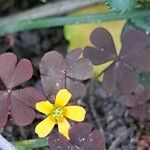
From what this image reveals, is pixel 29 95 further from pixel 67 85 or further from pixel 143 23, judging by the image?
pixel 143 23

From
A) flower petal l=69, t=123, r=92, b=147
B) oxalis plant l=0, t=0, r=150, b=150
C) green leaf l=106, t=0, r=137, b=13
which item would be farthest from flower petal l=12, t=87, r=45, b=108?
green leaf l=106, t=0, r=137, b=13

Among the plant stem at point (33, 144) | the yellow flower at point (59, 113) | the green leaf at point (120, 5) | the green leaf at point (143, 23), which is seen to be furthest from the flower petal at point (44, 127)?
the green leaf at point (143, 23)

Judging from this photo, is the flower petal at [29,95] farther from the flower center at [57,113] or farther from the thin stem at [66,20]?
the thin stem at [66,20]

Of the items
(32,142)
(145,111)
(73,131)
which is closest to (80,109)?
(73,131)

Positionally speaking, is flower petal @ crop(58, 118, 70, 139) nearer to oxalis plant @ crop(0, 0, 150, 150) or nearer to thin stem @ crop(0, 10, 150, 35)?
oxalis plant @ crop(0, 0, 150, 150)

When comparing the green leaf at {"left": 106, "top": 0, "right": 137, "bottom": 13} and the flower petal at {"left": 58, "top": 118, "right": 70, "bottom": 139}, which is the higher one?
the green leaf at {"left": 106, "top": 0, "right": 137, "bottom": 13}
